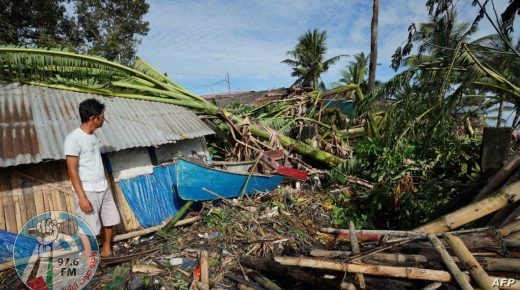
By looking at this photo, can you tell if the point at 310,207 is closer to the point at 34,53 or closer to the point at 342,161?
the point at 342,161

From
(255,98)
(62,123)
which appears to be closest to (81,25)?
(255,98)

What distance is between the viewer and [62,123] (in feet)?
18.1

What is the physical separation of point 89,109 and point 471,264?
13.0 ft

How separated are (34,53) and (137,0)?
14.2m

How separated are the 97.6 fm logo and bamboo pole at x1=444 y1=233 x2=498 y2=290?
3730mm

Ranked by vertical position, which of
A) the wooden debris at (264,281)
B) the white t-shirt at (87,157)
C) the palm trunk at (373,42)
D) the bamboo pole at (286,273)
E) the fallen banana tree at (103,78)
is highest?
the palm trunk at (373,42)

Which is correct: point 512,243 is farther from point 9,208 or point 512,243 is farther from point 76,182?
point 9,208

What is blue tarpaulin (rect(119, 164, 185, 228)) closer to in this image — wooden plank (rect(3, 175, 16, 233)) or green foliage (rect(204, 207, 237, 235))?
green foliage (rect(204, 207, 237, 235))

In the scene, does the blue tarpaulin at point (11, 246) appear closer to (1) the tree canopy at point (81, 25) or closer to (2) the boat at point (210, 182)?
(2) the boat at point (210, 182)

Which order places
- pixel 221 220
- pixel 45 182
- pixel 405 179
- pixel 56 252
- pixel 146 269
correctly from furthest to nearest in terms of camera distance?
pixel 405 179, pixel 221 220, pixel 45 182, pixel 56 252, pixel 146 269

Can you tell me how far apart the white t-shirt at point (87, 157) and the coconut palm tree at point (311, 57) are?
20.3m

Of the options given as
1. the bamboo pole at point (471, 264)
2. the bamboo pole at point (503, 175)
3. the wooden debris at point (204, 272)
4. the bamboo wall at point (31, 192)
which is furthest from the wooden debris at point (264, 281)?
the bamboo wall at point (31, 192)

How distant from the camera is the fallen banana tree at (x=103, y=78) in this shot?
5.91 m

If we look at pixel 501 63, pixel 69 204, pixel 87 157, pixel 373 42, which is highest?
pixel 373 42
